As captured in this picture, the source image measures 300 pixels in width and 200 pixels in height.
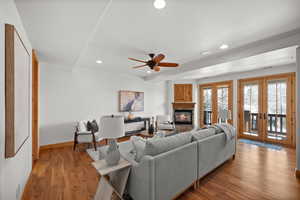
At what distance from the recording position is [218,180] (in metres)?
2.36

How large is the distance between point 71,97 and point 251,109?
20.8 feet

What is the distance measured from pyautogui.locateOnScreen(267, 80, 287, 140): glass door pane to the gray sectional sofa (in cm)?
357

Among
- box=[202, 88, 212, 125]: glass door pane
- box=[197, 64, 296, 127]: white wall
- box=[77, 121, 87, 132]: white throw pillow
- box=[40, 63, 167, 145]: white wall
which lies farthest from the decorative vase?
box=[202, 88, 212, 125]: glass door pane

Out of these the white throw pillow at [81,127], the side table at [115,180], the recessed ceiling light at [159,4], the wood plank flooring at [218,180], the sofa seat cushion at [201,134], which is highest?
the recessed ceiling light at [159,4]

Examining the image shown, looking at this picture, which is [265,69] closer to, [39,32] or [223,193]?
[223,193]

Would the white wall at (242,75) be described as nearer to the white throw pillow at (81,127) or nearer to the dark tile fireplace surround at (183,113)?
the dark tile fireplace surround at (183,113)

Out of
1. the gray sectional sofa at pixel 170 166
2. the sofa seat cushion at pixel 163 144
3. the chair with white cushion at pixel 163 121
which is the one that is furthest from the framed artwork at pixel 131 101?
the sofa seat cushion at pixel 163 144

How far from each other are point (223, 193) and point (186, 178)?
25.1 inches

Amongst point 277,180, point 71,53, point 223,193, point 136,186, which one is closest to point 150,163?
point 136,186

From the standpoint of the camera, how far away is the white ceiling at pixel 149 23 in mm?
1654

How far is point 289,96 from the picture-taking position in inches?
164

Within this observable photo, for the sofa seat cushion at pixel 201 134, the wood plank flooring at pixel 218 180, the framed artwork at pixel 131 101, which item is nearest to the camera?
the wood plank flooring at pixel 218 180

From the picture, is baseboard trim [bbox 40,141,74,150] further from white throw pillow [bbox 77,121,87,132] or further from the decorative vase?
the decorative vase

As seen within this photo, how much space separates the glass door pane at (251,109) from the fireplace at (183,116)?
6.90 ft
